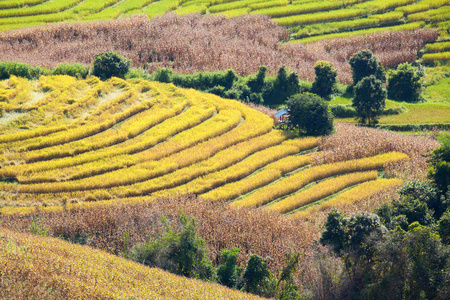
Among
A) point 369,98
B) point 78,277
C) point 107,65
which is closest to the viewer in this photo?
point 78,277

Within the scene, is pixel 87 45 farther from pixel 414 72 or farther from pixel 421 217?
pixel 421 217

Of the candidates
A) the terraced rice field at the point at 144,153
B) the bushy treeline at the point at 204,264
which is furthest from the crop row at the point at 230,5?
the bushy treeline at the point at 204,264

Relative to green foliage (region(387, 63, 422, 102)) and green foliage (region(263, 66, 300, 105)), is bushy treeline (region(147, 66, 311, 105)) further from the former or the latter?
green foliage (region(387, 63, 422, 102))

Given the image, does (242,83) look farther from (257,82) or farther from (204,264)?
(204,264)

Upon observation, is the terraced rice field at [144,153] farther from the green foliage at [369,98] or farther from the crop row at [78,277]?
the green foliage at [369,98]

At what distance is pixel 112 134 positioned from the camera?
27312 millimetres

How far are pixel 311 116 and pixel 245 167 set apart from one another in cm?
690

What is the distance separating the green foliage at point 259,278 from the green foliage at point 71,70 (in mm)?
23915

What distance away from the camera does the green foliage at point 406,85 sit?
39938 mm

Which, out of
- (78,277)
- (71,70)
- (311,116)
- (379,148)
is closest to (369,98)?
(311,116)

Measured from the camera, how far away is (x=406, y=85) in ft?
131

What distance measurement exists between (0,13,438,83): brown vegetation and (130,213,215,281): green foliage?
24.8m

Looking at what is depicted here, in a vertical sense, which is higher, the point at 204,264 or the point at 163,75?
the point at 163,75

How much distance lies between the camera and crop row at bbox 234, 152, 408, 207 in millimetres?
22595
